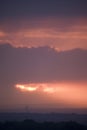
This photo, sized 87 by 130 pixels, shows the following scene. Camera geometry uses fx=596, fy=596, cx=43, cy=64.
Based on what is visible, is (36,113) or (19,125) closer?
(19,125)

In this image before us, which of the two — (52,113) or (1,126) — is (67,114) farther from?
(1,126)

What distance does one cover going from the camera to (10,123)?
111 meters

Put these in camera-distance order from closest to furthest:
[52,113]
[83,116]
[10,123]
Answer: [10,123], [83,116], [52,113]

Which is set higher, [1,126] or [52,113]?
[52,113]

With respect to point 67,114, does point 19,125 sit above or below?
below

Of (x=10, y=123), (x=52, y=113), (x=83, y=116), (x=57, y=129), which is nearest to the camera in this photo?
(x=57, y=129)

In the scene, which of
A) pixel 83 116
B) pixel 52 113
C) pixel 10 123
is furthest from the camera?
pixel 52 113

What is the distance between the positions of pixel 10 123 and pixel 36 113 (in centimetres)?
5491

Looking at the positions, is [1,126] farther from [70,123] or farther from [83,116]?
[83,116]

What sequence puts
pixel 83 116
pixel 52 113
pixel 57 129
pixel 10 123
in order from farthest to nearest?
pixel 52 113
pixel 83 116
pixel 10 123
pixel 57 129

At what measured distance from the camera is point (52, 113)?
166 m

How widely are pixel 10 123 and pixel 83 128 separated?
45.6ft

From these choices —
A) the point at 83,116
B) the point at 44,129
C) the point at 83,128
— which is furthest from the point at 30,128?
the point at 83,116

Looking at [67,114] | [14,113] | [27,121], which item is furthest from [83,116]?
[27,121]
